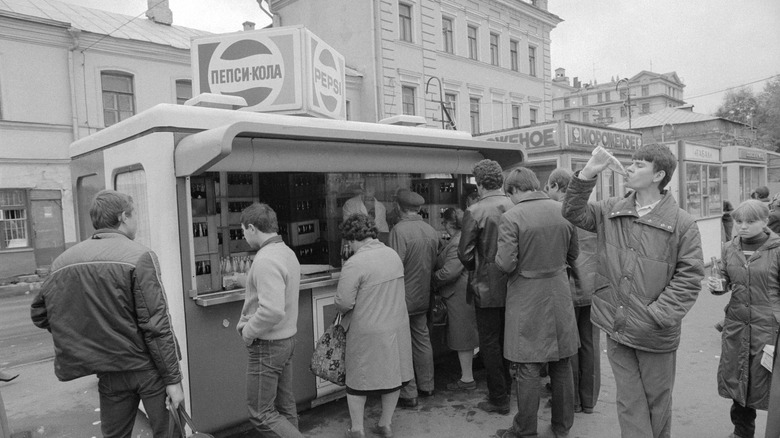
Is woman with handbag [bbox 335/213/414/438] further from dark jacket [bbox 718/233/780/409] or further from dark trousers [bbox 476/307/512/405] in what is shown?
dark jacket [bbox 718/233/780/409]

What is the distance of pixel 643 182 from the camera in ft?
9.21

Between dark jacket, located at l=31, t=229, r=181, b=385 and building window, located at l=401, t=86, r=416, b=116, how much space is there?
19683 millimetres

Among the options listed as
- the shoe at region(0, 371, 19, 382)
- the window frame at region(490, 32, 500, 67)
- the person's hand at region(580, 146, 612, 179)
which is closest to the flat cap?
the person's hand at region(580, 146, 612, 179)

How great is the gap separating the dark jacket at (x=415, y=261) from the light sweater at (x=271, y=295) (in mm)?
1429

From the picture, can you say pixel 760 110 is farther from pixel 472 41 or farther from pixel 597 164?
pixel 597 164

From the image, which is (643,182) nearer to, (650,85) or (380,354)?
(380,354)

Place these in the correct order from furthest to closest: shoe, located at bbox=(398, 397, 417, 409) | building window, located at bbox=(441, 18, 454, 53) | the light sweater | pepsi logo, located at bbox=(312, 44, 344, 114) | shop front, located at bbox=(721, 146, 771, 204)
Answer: building window, located at bbox=(441, 18, 454, 53), shop front, located at bbox=(721, 146, 771, 204), pepsi logo, located at bbox=(312, 44, 344, 114), shoe, located at bbox=(398, 397, 417, 409), the light sweater

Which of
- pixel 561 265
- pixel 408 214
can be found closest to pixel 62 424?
pixel 408 214

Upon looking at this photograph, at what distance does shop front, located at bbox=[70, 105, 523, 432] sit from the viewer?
3645 mm

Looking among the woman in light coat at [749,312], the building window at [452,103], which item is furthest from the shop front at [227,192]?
the building window at [452,103]

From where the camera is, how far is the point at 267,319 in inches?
116

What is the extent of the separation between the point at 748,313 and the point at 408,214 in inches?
101

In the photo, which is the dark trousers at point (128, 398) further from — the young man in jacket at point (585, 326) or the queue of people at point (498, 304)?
the young man in jacket at point (585, 326)

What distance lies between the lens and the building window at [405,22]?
21452mm
